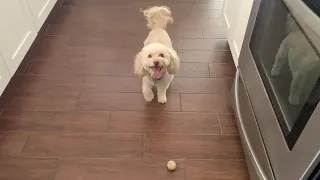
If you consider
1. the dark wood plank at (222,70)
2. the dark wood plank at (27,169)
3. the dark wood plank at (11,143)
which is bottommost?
the dark wood plank at (27,169)

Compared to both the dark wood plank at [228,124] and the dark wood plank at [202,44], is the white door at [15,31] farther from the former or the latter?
the dark wood plank at [228,124]

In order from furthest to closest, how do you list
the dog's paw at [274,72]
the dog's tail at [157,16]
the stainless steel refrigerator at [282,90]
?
the dog's tail at [157,16] → the dog's paw at [274,72] → the stainless steel refrigerator at [282,90]

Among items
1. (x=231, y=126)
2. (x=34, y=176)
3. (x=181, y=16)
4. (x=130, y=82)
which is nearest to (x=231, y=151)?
(x=231, y=126)

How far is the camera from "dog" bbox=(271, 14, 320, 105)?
76 centimetres

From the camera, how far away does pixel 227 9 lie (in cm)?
203

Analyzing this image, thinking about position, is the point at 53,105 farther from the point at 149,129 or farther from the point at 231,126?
the point at 231,126

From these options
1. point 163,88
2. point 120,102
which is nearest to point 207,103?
point 163,88

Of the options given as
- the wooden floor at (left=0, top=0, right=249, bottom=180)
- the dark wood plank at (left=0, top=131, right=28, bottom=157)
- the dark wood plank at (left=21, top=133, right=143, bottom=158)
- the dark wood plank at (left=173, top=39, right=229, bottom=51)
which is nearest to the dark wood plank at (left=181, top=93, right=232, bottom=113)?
the wooden floor at (left=0, top=0, right=249, bottom=180)

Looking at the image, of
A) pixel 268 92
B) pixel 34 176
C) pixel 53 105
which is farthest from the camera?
pixel 53 105

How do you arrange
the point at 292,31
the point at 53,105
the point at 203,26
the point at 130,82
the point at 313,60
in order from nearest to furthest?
the point at 313,60
the point at 292,31
the point at 53,105
the point at 130,82
the point at 203,26

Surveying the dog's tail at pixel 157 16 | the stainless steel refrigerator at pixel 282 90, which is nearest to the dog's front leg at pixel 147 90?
the dog's tail at pixel 157 16

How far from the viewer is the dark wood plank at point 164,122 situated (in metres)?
1.53

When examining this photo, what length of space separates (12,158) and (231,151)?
1.01 metres

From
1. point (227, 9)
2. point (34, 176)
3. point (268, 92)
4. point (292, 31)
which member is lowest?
point (34, 176)
